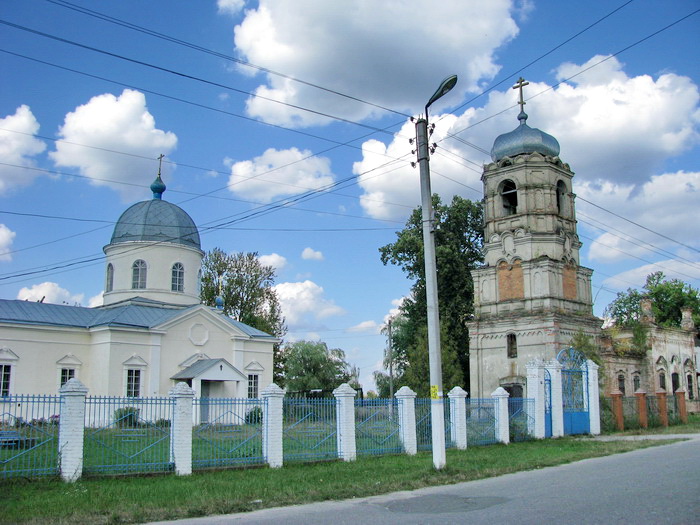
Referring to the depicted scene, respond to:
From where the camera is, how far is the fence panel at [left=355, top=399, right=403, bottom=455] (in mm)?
18719

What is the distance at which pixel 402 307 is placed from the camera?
45.6 meters

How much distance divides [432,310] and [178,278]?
79.1 ft

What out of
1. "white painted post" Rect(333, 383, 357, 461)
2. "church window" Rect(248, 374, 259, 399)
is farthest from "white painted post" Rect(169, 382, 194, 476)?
"church window" Rect(248, 374, 259, 399)

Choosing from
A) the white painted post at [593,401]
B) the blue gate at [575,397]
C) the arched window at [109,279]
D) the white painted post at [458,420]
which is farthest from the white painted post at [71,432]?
the arched window at [109,279]

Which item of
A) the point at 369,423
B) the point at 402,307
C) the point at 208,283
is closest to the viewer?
the point at 369,423

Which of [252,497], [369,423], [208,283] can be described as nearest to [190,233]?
[208,283]

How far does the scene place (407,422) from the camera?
19141 mm

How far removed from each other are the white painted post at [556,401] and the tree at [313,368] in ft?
81.7

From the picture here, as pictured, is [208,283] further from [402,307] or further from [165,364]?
[165,364]

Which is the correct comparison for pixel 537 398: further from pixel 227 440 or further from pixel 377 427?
pixel 227 440

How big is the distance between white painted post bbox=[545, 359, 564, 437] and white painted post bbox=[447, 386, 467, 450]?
5688 mm

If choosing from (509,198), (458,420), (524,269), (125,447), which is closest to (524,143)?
(509,198)

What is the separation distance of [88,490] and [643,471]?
10619 millimetres

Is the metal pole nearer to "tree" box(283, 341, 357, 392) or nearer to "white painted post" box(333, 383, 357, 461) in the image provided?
"white painted post" box(333, 383, 357, 461)
